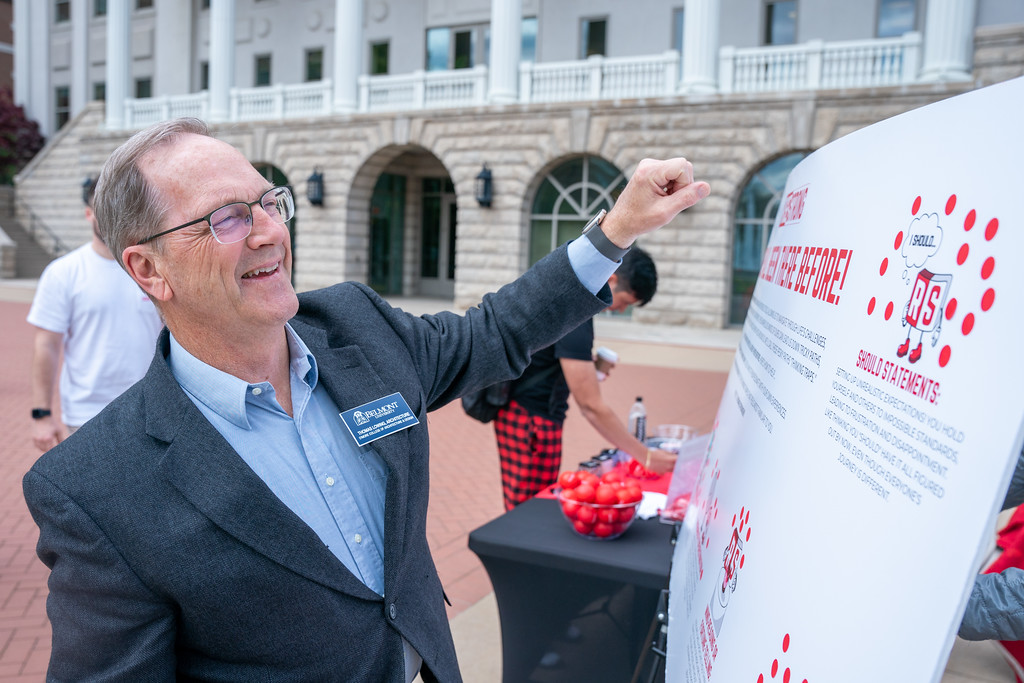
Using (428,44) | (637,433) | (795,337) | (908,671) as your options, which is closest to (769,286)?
(795,337)

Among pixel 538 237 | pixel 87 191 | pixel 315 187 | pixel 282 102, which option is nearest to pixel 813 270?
pixel 87 191

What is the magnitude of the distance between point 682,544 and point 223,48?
23396 mm

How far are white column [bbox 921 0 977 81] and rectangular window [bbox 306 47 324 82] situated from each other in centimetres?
1685

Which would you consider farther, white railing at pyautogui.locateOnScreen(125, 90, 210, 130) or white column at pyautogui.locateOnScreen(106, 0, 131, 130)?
white column at pyautogui.locateOnScreen(106, 0, 131, 130)

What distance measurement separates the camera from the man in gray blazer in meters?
1.35

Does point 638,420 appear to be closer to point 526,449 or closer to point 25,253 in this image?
point 526,449

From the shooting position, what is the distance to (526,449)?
3.71 metres

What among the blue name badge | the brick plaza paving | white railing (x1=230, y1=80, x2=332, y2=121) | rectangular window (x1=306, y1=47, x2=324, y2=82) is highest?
rectangular window (x1=306, y1=47, x2=324, y2=82)

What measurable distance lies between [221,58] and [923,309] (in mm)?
24255

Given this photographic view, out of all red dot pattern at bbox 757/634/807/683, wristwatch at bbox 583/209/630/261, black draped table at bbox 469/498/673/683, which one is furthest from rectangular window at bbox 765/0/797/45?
red dot pattern at bbox 757/634/807/683

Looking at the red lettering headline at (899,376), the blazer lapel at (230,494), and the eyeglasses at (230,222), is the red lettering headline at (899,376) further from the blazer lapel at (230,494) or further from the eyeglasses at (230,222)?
the eyeglasses at (230,222)

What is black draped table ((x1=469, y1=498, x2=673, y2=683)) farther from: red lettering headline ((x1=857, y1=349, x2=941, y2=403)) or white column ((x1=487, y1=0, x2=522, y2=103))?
white column ((x1=487, y1=0, x2=522, y2=103))

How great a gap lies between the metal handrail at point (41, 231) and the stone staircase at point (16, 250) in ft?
0.44

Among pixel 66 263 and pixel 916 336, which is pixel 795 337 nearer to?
pixel 916 336
